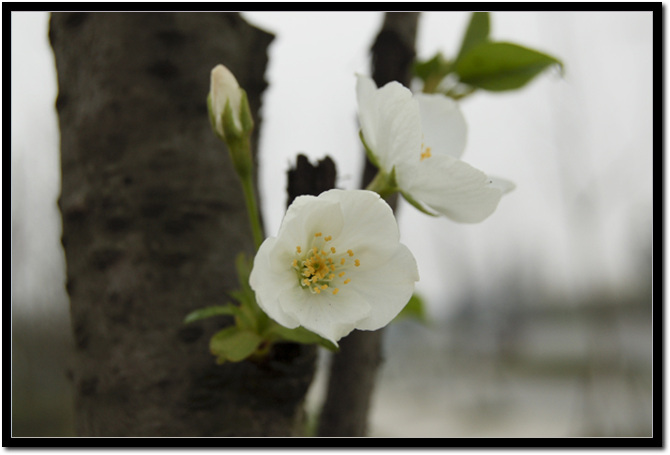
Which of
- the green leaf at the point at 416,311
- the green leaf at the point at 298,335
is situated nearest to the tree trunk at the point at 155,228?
the green leaf at the point at 298,335

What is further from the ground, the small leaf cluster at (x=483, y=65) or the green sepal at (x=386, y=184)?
the small leaf cluster at (x=483, y=65)

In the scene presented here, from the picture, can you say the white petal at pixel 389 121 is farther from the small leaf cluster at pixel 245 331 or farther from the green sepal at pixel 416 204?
the small leaf cluster at pixel 245 331

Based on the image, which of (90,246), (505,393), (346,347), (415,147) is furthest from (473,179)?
(505,393)

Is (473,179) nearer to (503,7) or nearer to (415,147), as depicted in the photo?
(415,147)

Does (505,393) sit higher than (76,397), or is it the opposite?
(76,397)

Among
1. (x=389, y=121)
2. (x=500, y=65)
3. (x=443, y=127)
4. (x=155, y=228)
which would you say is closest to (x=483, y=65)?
(x=500, y=65)

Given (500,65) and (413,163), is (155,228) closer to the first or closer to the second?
(413,163)
